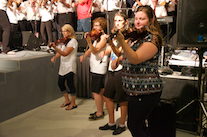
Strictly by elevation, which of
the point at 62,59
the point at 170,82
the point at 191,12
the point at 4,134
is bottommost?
the point at 4,134

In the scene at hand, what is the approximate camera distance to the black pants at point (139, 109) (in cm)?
136

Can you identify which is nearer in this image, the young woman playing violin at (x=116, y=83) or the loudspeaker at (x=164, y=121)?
the loudspeaker at (x=164, y=121)

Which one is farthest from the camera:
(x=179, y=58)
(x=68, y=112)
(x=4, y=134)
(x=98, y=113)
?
(x=68, y=112)

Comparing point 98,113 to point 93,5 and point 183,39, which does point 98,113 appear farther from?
point 93,5

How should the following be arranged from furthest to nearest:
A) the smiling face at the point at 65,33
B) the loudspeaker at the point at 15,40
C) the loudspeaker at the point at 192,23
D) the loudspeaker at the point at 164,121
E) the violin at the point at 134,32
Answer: the loudspeaker at the point at 15,40, the smiling face at the point at 65,33, the loudspeaker at the point at 192,23, the loudspeaker at the point at 164,121, the violin at the point at 134,32

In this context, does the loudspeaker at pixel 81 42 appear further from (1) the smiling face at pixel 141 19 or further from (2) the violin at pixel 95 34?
(1) the smiling face at pixel 141 19

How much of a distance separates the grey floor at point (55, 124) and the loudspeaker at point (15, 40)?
238 cm

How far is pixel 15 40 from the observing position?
4.86 m

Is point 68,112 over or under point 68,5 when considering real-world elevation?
under

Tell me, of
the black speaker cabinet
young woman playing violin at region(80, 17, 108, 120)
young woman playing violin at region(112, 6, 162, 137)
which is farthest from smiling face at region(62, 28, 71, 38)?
young woman playing violin at region(112, 6, 162, 137)

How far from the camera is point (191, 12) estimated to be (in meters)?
2.00

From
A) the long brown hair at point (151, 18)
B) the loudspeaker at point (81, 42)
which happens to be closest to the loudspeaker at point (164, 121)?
the long brown hair at point (151, 18)

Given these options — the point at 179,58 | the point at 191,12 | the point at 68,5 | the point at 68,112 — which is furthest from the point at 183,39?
the point at 68,5

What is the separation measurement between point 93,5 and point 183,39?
2.56 metres
